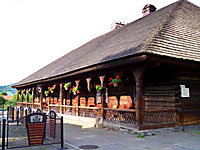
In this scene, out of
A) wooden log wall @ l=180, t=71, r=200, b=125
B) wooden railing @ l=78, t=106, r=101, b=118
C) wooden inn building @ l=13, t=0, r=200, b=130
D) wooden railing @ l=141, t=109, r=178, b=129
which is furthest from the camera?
wooden railing @ l=78, t=106, r=101, b=118

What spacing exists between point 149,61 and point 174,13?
6006 millimetres

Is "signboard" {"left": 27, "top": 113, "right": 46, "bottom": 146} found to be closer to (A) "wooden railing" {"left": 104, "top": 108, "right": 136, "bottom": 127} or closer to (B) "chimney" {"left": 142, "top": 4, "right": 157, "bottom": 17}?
(A) "wooden railing" {"left": 104, "top": 108, "right": 136, "bottom": 127}

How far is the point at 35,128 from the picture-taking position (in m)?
7.42

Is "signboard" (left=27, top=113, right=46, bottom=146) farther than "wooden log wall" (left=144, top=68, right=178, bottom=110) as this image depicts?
No

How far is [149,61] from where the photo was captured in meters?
8.95

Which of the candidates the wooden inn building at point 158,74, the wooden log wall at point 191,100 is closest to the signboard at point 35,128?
the wooden inn building at point 158,74

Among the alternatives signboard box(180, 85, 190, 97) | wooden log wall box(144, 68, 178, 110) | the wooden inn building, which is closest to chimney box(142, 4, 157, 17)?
the wooden inn building

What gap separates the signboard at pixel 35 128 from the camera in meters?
7.30

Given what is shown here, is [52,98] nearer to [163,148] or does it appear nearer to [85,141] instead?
[85,141]

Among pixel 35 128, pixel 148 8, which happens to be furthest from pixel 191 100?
pixel 148 8

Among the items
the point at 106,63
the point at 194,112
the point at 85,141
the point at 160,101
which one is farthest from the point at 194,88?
the point at 85,141

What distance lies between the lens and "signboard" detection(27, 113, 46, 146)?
7.30 metres

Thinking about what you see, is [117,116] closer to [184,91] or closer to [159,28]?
[184,91]

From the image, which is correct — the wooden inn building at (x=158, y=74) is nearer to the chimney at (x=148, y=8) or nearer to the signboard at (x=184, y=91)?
the signboard at (x=184, y=91)
